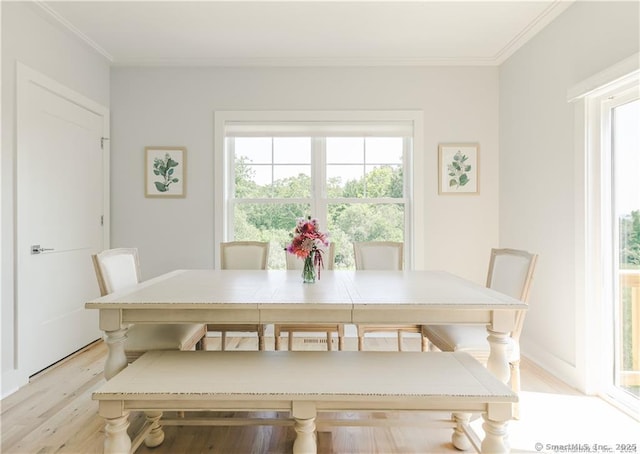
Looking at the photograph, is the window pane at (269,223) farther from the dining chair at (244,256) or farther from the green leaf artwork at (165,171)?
the dining chair at (244,256)

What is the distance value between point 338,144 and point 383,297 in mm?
2447

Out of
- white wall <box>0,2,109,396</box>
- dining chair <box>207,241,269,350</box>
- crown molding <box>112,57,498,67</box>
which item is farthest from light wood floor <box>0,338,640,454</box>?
crown molding <box>112,57,498,67</box>

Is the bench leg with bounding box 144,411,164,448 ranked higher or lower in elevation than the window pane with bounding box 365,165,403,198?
lower

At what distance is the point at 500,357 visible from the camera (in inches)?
69.8

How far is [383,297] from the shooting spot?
5.92 feet

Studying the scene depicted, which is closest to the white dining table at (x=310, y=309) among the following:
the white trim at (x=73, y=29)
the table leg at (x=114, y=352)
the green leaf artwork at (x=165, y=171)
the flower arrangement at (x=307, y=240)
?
the table leg at (x=114, y=352)

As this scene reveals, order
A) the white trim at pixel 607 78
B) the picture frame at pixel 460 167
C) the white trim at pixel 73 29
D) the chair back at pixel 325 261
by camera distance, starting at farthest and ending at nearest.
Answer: the picture frame at pixel 460 167 → the chair back at pixel 325 261 → the white trim at pixel 73 29 → the white trim at pixel 607 78

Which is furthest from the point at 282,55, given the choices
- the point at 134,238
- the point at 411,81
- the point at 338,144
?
the point at 134,238

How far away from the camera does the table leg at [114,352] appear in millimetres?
1794

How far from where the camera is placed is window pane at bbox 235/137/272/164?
3967 mm

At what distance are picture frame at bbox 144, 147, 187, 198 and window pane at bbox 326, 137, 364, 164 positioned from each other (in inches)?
57.5

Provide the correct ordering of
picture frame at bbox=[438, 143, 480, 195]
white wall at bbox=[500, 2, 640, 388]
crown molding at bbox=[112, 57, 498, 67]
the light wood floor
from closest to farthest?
1. the light wood floor
2. white wall at bbox=[500, 2, 640, 388]
3. crown molding at bbox=[112, 57, 498, 67]
4. picture frame at bbox=[438, 143, 480, 195]

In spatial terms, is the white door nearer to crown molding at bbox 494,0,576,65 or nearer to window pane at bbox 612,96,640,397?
crown molding at bbox 494,0,576,65

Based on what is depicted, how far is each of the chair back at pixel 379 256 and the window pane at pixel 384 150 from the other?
3.83ft
